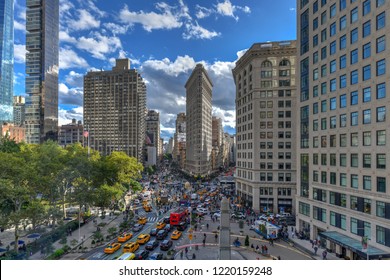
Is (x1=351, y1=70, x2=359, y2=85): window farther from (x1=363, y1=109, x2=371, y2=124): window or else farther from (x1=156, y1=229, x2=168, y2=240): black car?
(x1=156, y1=229, x2=168, y2=240): black car

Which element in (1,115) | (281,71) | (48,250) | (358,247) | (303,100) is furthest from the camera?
(1,115)

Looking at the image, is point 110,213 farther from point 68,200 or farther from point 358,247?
point 358,247

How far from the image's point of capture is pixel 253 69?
194 feet

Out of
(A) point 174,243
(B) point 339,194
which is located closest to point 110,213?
(A) point 174,243

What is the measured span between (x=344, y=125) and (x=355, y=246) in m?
13.6

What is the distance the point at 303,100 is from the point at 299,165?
32.9 ft

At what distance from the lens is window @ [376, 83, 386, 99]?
1041 inches

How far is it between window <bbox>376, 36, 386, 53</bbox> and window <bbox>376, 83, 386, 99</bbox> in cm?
361

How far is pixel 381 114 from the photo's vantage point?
26766mm

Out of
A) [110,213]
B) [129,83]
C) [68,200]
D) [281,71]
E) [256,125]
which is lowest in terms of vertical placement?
[110,213]

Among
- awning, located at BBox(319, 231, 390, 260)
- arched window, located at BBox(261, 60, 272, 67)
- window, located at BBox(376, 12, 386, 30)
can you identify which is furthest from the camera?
arched window, located at BBox(261, 60, 272, 67)

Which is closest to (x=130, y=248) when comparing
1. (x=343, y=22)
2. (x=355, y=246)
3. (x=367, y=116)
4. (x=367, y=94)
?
(x=355, y=246)

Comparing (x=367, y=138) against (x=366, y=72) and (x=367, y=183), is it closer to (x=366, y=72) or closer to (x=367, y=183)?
(x=367, y=183)

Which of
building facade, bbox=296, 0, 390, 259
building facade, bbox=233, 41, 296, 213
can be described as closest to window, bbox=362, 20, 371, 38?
building facade, bbox=296, 0, 390, 259
